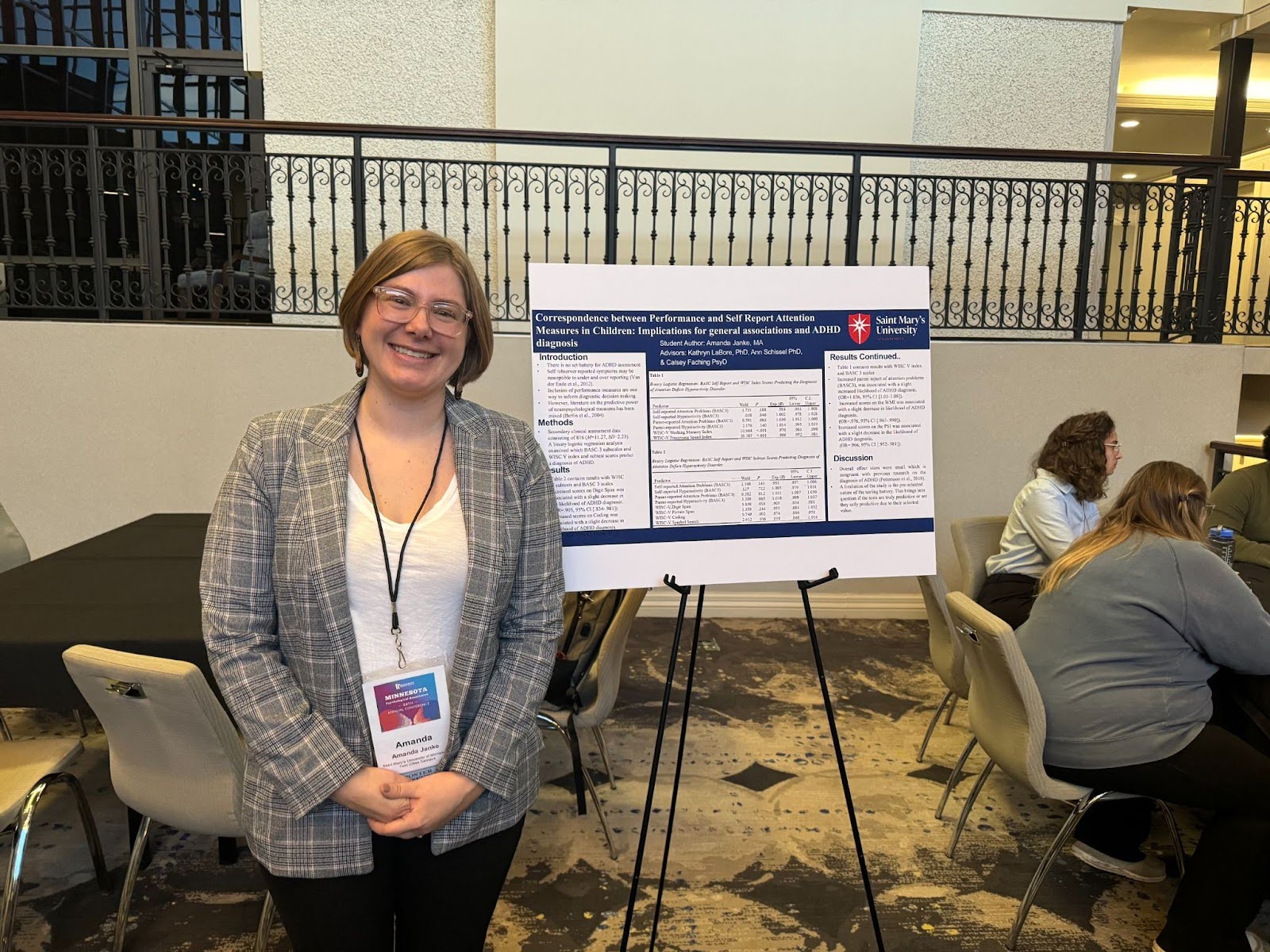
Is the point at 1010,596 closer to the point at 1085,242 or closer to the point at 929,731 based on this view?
the point at 929,731

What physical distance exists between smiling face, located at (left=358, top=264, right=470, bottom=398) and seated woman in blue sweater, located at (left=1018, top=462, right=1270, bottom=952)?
166cm

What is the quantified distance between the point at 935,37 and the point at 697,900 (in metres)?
5.94

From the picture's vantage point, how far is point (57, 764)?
1939 millimetres

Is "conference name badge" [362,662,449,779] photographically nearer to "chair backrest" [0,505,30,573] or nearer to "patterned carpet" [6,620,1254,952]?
"patterned carpet" [6,620,1254,952]

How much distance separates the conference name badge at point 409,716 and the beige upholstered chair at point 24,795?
1.09m

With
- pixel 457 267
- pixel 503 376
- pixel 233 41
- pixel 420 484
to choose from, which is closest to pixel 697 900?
pixel 420 484

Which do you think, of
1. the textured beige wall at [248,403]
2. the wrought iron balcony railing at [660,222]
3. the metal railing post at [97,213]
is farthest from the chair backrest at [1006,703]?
the metal railing post at [97,213]

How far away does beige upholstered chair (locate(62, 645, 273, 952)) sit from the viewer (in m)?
1.56

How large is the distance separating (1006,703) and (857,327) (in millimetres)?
1091

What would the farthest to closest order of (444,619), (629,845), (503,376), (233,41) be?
(233,41) → (503,376) → (629,845) → (444,619)

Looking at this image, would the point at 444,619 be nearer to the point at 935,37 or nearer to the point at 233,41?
the point at 935,37

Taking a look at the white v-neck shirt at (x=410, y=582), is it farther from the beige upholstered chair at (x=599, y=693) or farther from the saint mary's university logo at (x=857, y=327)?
the beige upholstered chair at (x=599, y=693)

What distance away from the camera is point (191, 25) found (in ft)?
21.0

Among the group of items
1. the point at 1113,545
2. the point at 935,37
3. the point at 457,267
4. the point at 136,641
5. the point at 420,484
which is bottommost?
the point at 136,641
